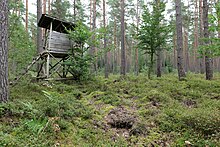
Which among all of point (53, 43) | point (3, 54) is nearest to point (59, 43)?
point (53, 43)

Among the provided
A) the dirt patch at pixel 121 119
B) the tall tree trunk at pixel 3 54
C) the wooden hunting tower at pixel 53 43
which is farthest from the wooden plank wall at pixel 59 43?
the dirt patch at pixel 121 119

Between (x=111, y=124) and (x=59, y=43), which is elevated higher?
(x=59, y=43)

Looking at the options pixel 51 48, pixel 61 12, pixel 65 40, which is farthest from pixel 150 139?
pixel 61 12

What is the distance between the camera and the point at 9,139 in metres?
3.07

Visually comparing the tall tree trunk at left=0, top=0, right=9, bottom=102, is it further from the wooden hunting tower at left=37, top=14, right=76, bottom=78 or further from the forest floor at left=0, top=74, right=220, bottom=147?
the wooden hunting tower at left=37, top=14, right=76, bottom=78

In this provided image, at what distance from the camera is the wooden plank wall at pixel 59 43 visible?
410 inches

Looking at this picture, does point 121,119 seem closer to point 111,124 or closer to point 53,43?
point 111,124

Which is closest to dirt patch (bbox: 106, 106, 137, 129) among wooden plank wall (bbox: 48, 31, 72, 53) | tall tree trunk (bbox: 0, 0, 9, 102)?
tall tree trunk (bbox: 0, 0, 9, 102)

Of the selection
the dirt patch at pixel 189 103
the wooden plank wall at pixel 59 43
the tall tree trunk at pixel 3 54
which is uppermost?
the wooden plank wall at pixel 59 43

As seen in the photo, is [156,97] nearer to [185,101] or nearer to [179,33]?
[185,101]

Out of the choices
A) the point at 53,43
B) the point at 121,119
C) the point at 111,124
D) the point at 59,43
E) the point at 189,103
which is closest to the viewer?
the point at 111,124

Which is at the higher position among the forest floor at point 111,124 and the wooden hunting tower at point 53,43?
the wooden hunting tower at point 53,43

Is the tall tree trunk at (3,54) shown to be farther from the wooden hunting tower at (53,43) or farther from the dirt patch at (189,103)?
the dirt patch at (189,103)

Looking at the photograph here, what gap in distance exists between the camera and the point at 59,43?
10.9 m
